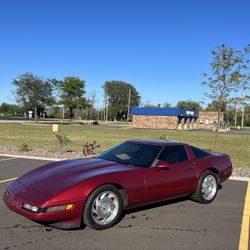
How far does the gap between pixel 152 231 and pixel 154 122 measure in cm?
6020

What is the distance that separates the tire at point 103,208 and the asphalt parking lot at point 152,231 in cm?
12

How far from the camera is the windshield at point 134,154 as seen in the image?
6.20 meters

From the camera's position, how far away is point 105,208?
17.5 ft

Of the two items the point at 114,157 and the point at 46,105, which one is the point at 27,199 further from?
the point at 46,105

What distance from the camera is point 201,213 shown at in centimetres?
639

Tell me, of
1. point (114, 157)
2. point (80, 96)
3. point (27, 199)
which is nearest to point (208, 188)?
point (114, 157)

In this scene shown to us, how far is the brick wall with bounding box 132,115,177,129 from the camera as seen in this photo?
6375 cm

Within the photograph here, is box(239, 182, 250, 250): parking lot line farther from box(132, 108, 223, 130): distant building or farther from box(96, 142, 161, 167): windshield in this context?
box(132, 108, 223, 130): distant building

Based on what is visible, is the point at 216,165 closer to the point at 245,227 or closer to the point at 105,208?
the point at 245,227

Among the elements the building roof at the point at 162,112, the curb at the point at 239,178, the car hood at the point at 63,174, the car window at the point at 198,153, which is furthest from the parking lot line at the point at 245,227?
the building roof at the point at 162,112

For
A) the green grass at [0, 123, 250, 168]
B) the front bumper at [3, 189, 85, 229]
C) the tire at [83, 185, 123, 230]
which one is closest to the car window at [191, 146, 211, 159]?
the tire at [83, 185, 123, 230]

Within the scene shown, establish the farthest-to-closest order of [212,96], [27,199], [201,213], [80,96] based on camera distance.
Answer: [80,96] → [212,96] → [201,213] → [27,199]

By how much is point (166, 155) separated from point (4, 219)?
284 cm

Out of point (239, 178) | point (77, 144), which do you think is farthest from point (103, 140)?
point (239, 178)
